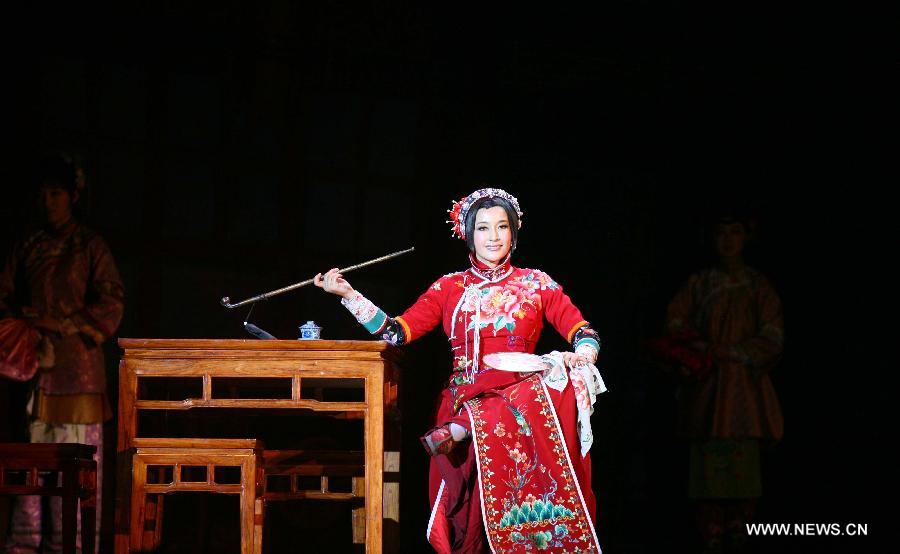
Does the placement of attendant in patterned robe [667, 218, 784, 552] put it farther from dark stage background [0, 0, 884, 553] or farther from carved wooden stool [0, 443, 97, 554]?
carved wooden stool [0, 443, 97, 554]

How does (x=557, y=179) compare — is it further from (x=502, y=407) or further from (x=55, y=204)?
(x=55, y=204)

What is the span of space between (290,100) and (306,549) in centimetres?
234

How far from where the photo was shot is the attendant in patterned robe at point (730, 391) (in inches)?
204

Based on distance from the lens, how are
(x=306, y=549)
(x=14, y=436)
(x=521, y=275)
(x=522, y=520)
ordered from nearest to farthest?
(x=522, y=520) < (x=521, y=275) < (x=14, y=436) < (x=306, y=549)

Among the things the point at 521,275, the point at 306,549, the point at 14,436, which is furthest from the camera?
the point at 306,549

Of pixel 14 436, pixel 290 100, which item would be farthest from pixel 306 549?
pixel 290 100

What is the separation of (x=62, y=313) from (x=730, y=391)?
3167 mm

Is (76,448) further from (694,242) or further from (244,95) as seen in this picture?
(694,242)

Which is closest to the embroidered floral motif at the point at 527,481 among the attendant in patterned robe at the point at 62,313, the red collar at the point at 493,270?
the red collar at the point at 493,270

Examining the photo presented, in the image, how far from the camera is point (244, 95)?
5676 mm

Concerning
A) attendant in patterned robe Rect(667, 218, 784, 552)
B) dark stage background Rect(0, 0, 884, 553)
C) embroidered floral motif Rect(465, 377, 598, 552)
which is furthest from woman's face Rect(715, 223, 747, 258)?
embroidered floral motif Rect(465, 377, 598, 552)

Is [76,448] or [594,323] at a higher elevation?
[594,323]

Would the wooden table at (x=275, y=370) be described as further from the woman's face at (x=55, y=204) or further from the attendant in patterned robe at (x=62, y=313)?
the woman's face at (x=55, y=204)

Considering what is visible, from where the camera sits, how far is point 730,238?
17.7 feet
